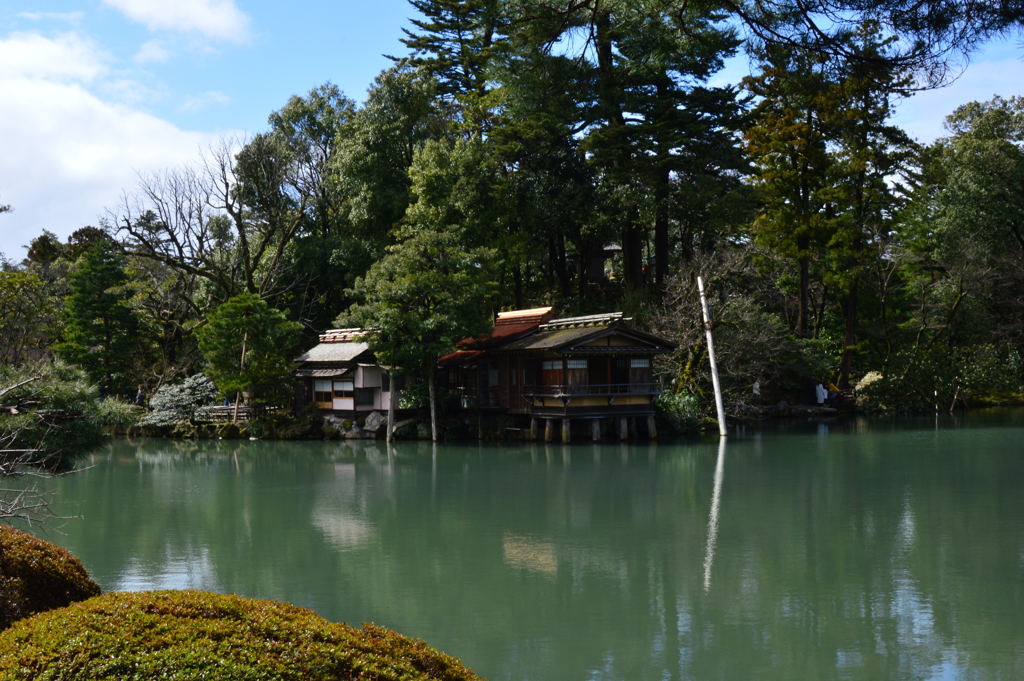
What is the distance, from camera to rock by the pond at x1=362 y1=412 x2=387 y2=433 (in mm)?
26469

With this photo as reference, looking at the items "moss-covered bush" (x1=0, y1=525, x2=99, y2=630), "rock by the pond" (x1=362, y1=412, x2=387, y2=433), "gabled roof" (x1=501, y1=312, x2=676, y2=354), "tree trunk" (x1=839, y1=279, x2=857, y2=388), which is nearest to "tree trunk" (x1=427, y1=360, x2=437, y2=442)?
"rock by the pond" (x1=362, y1=412, x2=387, y2=433)

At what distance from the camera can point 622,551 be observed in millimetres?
11531

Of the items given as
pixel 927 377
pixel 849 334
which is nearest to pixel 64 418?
pixel 849 334

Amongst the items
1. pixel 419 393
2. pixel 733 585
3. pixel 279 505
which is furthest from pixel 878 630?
pixel 419 393

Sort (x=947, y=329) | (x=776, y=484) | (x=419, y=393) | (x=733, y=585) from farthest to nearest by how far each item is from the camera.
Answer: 1. (x=947, y=329)
2. (x=419, y=393)
3. (x=776, y=484)
4. (x=733, y=585)

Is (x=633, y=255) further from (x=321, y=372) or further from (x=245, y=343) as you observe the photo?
(x=245, y=343)

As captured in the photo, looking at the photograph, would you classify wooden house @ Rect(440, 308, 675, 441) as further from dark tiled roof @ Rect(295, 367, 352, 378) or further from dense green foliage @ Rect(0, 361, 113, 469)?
dense green foliage @ Rect(0, 361, 113, 469)

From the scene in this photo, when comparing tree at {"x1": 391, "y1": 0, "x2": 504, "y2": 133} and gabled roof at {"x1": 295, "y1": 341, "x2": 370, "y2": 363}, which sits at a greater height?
tree at {"x1": 391, "y1": 0, "x2": 504, "y2": 133}

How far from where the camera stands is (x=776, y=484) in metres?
16.9

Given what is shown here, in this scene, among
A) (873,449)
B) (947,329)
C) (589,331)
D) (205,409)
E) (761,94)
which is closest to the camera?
(873,449)

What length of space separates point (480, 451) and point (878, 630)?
614 inches

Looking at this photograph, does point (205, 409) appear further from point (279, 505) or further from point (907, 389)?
point (907, 389)

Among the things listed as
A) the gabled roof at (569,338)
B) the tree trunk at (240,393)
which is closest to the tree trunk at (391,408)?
the gabled roof at (569,338)

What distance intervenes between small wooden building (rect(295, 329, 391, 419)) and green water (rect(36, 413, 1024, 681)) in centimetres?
531
